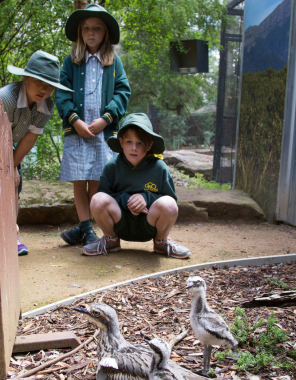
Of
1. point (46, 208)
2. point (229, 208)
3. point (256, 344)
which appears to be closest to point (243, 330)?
point (256, 344)

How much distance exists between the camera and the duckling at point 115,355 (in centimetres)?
169

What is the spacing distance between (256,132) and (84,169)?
12.6ft

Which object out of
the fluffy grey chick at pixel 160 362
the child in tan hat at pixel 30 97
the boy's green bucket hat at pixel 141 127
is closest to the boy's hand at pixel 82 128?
the boy's green bucket hat at pixel 141 127

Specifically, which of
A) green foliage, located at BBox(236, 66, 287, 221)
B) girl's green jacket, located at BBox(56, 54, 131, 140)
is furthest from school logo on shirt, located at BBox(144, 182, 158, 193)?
green foliage, located at BBox(236, 66, 287, 221)

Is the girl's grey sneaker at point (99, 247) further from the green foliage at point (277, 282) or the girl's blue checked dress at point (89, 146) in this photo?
the green foliage at point (277, 282)

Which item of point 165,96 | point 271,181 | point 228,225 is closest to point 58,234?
point 228,225

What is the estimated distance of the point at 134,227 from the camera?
4047 mm

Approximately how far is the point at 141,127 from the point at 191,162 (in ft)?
26.7

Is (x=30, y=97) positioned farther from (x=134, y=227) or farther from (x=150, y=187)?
(x=134, y=227)

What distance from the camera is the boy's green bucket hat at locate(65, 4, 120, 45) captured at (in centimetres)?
415

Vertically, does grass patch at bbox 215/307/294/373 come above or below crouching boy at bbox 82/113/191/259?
below

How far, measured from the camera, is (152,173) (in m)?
3.96

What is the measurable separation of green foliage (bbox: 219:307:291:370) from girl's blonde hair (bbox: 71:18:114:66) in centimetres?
312

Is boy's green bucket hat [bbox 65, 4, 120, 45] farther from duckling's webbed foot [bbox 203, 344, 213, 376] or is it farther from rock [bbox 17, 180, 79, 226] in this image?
duckling's webbed foot [bbox 203, 344, 213, 376]
